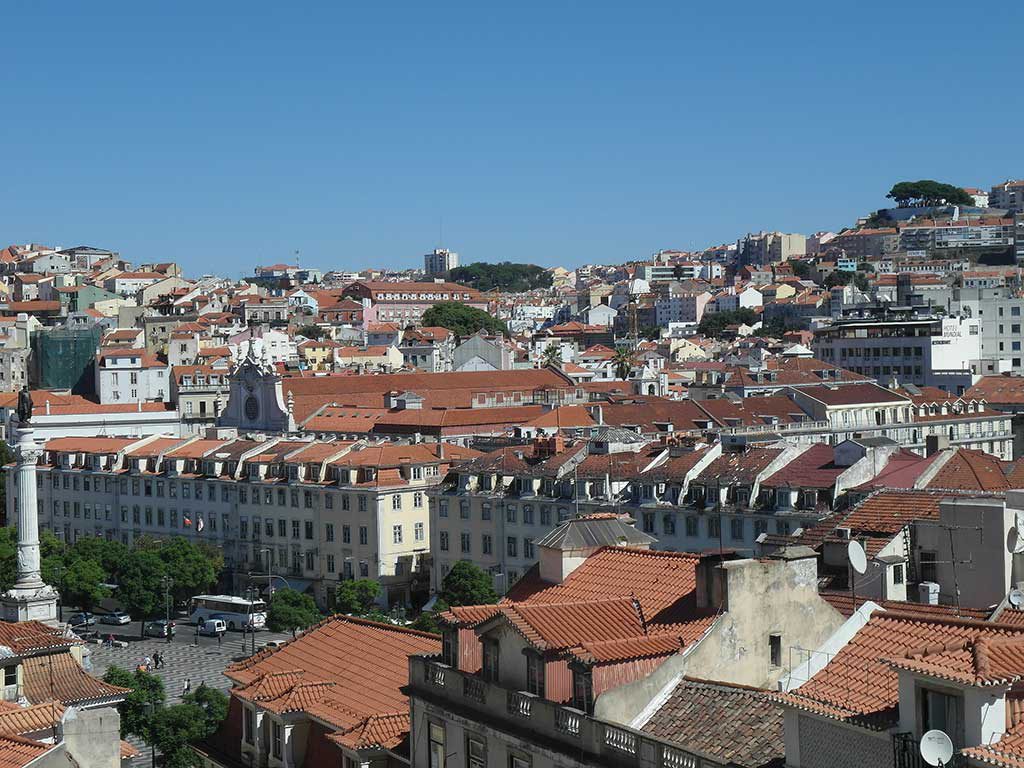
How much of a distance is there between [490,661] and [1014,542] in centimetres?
718

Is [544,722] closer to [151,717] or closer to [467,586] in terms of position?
[151,717]

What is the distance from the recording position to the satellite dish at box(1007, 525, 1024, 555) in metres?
21.5

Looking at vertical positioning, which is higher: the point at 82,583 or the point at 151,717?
the point at 151,717

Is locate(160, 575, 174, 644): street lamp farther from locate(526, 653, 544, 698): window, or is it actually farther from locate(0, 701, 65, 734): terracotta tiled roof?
locate(526, 653, 544, 698): window

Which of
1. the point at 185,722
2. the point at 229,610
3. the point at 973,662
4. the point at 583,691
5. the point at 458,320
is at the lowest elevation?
the point at 229,610

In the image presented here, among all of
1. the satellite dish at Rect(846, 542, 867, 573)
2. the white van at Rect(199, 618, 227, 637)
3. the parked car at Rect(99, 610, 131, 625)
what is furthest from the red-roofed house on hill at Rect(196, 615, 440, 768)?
the parked car at Rect(99, 610, 131, 625)

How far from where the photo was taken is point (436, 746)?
20062 millimetres

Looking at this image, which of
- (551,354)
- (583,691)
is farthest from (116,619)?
(551,354)

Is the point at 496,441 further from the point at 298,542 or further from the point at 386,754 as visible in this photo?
the point at 386,754

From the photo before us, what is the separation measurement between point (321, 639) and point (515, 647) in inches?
401

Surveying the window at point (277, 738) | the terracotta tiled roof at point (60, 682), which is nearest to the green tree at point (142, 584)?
the terracotta tiled roof at point (60, 682)

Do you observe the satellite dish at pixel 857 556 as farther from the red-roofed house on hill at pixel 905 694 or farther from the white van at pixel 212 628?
the white van at pixel 212 628

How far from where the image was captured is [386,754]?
2183 centimetres

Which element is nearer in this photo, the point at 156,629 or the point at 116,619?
the point at 156,629
